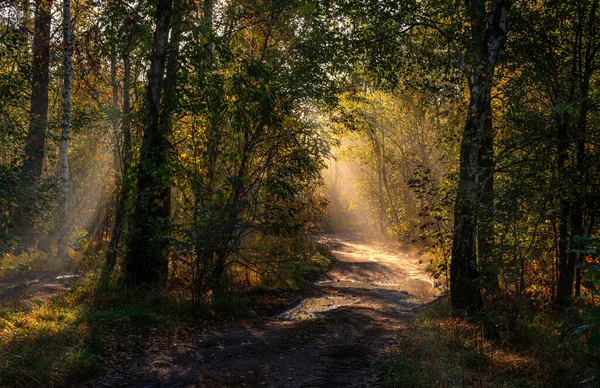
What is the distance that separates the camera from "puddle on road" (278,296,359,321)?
12008 millimetres

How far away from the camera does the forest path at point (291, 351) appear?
6.80 meters

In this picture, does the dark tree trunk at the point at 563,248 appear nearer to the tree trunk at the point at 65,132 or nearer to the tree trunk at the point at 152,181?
the tree trunk at the point at 152,181

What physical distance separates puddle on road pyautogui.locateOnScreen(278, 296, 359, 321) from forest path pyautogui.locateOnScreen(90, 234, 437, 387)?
→ 0.02 meters

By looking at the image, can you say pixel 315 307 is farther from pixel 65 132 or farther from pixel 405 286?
pixel 65 132

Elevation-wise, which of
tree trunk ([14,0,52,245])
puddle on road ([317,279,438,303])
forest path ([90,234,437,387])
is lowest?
puddle on road ([317,279,438,303])

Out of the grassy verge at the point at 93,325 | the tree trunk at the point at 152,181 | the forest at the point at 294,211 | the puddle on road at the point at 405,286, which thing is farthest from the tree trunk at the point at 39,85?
the puddle on road at the point at 405,286

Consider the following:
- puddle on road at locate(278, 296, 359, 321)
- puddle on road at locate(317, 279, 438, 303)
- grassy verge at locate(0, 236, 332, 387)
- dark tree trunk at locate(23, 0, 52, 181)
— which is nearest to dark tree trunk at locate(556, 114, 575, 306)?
puddle on road at locate(317, 279, 438, 303)

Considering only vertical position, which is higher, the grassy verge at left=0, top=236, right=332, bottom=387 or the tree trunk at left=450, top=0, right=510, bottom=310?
the tree trunk at left=450, top=0, right=510, bottom=310

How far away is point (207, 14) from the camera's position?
13297 mm

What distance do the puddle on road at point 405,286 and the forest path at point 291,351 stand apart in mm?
1808

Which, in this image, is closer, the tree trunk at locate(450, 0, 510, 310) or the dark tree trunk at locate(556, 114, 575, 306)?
the tree trunk at locate(450, 0, 510, 310)

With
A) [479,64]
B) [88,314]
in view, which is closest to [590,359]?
[479,64]

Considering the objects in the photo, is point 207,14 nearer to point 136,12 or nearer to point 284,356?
point 136,12

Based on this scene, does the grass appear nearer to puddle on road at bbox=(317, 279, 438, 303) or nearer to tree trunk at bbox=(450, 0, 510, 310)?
tree trunk at bbox=(450, 0, 510, 310)
